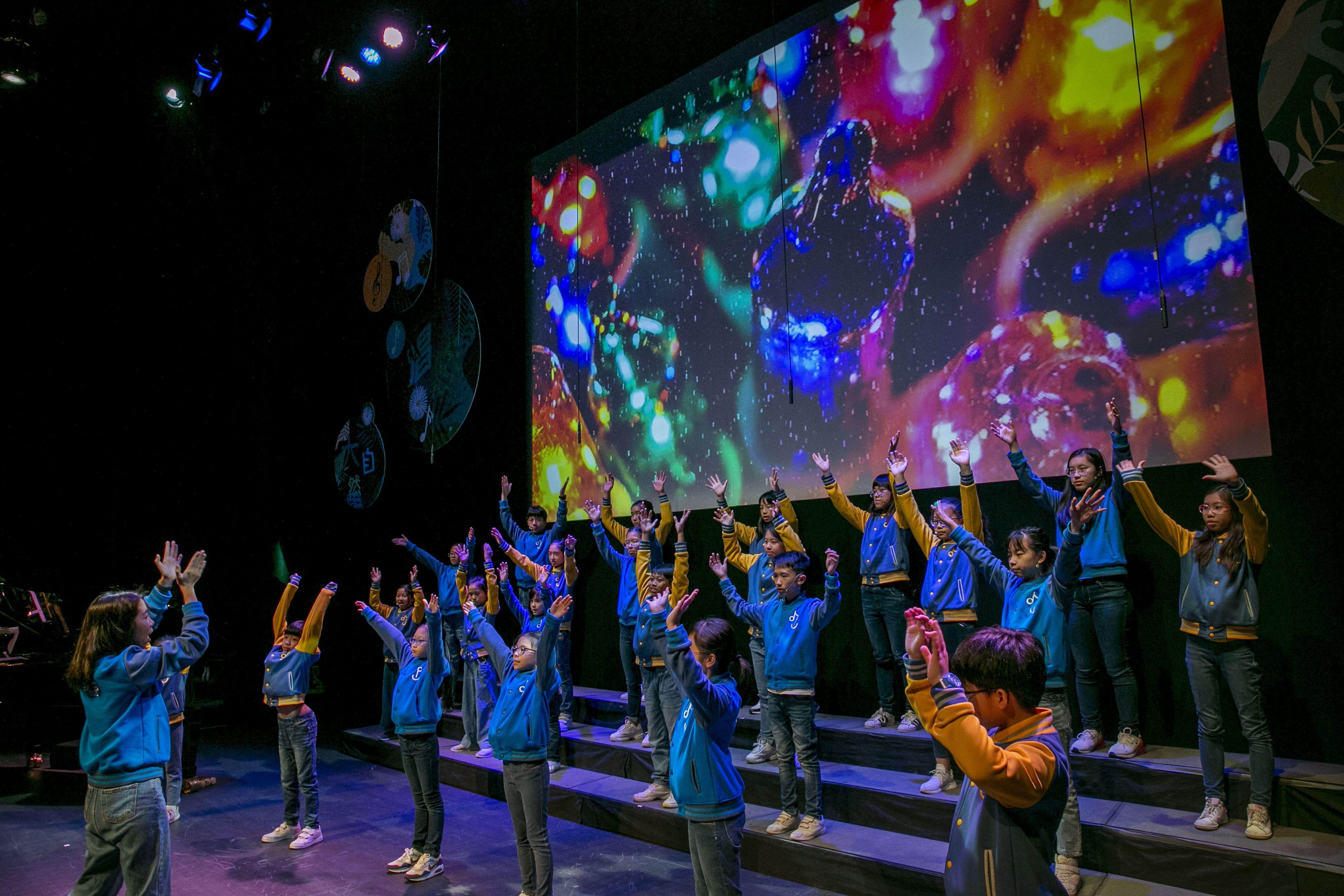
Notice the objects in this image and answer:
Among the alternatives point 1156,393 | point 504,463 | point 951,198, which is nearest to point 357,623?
point 504,463

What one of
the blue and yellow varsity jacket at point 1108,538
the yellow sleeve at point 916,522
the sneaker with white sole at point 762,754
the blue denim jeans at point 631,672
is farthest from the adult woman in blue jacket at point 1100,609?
the blue denim jeans at point 631,672

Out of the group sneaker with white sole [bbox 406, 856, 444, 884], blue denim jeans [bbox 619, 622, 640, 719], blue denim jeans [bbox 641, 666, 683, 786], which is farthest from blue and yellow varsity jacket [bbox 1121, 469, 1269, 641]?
sneaker with white sole [bbox 406, 856, 444, 884]

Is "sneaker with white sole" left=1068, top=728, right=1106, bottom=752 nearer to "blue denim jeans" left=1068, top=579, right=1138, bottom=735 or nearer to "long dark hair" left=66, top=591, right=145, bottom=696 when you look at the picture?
"blue denim jeans" left=1068, top=579, right=1138, bottom=735

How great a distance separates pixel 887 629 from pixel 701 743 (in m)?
2.78

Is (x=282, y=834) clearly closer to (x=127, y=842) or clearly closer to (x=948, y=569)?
(x=127, y=842)

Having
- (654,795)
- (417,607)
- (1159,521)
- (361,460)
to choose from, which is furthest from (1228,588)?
(361,460)

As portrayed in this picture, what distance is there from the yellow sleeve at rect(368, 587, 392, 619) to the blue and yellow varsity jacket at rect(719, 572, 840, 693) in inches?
129

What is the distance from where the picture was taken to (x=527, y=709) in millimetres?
3770

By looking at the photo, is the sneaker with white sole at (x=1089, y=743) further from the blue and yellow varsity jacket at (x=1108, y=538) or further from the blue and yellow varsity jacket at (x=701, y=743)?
the blue and yellow varsity jacket at (x=701, y=743)

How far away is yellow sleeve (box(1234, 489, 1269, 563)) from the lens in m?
3.57

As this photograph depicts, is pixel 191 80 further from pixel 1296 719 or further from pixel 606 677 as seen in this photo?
pixel 1296 719

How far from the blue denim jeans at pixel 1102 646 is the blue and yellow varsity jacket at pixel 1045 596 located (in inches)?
15.4

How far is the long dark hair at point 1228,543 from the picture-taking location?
3641mm

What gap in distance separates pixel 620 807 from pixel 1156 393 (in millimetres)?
4218
